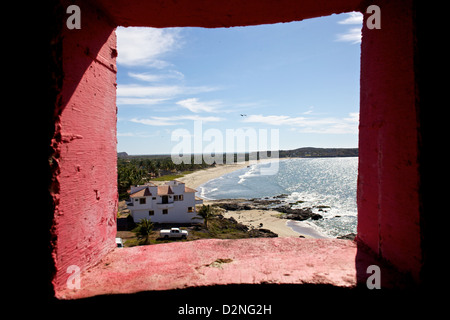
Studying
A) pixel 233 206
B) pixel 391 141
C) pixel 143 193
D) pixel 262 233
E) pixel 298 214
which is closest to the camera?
pixel 391 141

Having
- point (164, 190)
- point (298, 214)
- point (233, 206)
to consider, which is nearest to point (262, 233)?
point (298, 214)

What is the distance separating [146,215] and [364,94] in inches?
1080

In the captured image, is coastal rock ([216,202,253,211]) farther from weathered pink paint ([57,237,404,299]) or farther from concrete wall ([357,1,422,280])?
concrete wall ([357,1,422,280])

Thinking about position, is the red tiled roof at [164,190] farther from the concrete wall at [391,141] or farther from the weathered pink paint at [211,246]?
the concrete wall at [391,141]

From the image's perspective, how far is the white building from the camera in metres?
27.1

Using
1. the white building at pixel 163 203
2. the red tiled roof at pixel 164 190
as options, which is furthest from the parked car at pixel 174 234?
the red tiled roof at pixel 164 190

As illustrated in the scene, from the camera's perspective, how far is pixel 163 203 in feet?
90.4

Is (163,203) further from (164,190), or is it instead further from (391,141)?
(391,141)

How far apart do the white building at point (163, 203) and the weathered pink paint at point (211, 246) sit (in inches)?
1001

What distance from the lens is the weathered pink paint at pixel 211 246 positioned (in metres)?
1.80

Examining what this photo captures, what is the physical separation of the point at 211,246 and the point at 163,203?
25984 mm

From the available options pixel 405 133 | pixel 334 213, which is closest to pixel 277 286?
pixel 405 133

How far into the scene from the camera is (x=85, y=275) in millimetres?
2006

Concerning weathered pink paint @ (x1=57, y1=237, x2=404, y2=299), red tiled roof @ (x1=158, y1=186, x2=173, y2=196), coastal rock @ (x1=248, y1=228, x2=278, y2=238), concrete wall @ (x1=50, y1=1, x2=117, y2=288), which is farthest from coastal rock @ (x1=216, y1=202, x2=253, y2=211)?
concrete wall @ (x1=50, y1=1, x2=117, y2=288)
